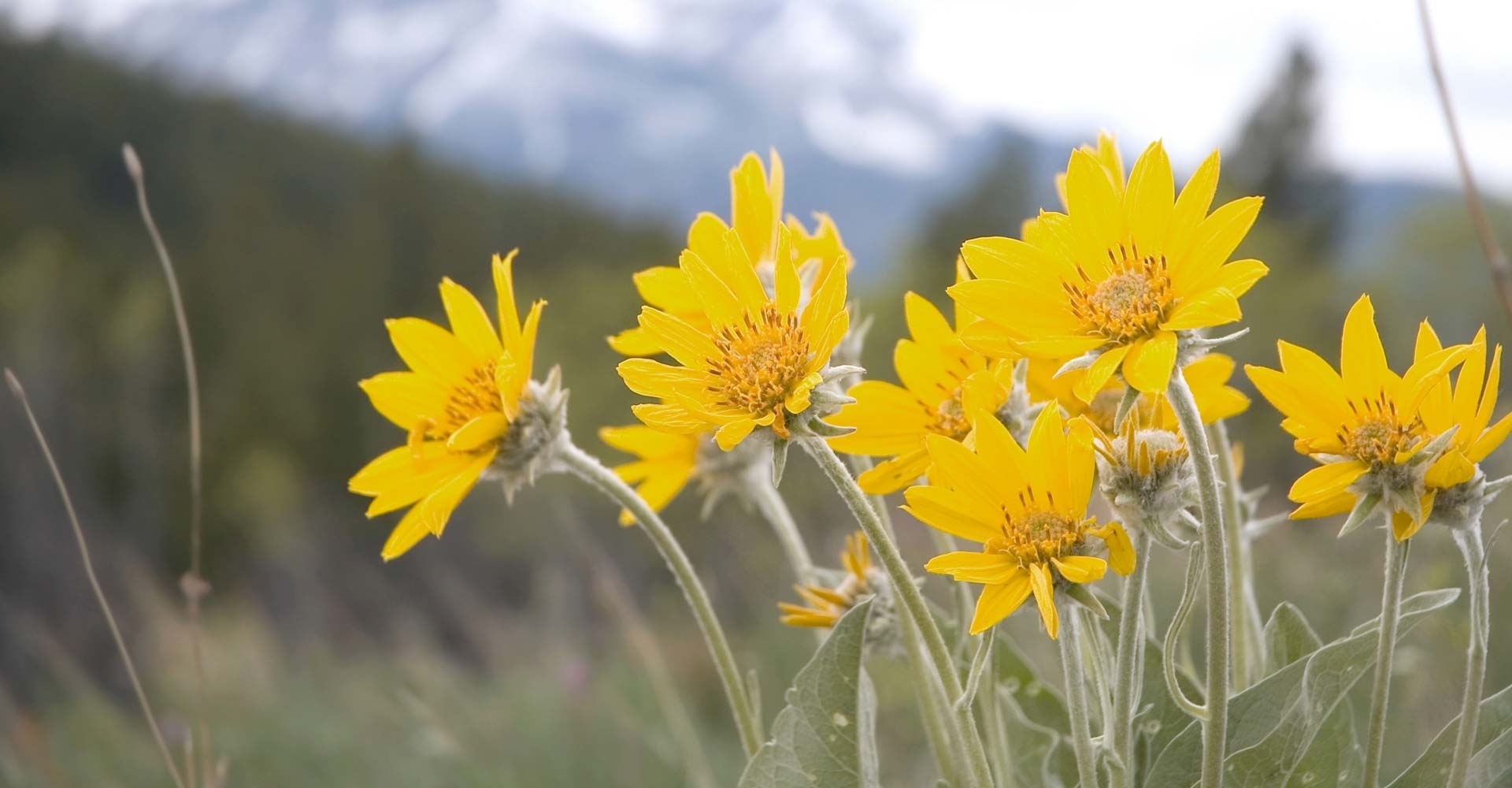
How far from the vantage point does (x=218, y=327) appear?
35.7 meters

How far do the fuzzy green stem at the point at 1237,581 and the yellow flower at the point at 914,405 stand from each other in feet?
0.93

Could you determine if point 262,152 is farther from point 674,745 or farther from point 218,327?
point 674,745

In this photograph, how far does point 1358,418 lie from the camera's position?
113 centimetres

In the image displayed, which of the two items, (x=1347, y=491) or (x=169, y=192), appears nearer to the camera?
(x=1347, y=491)

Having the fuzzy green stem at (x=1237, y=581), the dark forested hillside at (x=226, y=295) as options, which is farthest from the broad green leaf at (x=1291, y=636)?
the dark forested hillside at (x=226, y=295)

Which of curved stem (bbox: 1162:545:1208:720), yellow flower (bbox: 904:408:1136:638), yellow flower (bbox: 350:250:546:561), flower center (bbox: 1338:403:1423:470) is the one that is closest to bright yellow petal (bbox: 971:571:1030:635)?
yellow flower (bbox: 904:408:1136:638)

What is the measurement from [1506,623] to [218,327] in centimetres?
3734

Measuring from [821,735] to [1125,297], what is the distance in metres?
0.56

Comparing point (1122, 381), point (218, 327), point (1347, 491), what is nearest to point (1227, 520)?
point (1347, 491)

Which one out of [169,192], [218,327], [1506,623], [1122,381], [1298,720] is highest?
[169,192]

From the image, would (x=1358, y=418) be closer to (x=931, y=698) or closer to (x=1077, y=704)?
(x=1077, y=704)

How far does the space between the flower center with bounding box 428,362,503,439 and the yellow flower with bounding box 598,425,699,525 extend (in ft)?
0.82

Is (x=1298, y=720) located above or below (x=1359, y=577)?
above

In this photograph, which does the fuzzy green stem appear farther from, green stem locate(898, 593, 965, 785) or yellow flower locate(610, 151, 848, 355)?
yellow flower locate(610, 151, 848, 355)
